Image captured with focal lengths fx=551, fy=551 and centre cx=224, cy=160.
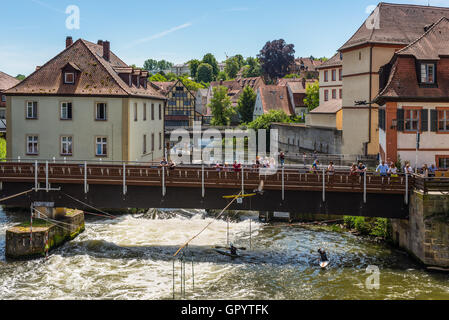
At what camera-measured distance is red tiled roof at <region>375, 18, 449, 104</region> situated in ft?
113

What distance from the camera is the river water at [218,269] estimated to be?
2470cm

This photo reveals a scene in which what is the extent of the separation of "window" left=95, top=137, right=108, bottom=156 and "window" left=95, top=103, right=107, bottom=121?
1522 mm

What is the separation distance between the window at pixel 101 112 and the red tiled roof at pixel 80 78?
0.90 metres

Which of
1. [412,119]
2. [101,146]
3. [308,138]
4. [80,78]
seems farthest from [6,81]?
[412,119]

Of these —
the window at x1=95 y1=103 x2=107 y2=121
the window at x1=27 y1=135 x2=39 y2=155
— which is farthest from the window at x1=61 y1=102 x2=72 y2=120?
the window at x1=27 y1=135 x2=39 y2=155

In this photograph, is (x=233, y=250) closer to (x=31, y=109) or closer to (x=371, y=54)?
(x=31, y=109)

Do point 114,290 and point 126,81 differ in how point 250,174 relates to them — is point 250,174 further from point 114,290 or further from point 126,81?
point 126,81

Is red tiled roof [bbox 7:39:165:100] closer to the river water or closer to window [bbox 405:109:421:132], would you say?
the river water

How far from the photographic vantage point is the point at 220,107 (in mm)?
113500

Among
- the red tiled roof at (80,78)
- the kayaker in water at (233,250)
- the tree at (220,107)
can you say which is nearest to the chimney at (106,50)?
the red tiled roof at (80,78)

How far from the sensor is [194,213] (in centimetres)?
4356

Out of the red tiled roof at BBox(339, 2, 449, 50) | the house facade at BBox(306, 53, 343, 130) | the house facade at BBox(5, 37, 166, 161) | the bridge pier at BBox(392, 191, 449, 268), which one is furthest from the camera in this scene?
the house facade at BBox(306, 53, 343, 130)

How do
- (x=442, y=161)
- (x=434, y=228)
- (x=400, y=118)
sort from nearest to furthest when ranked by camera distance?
(x=434, y=228), (x=400, y=118), (x=442, y=161)

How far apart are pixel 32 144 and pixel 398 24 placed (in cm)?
3173
